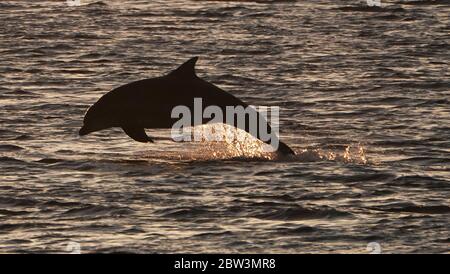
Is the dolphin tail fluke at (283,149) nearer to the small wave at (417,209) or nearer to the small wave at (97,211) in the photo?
the small wave at (417,209)

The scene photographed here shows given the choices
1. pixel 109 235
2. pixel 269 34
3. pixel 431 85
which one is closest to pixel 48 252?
pixel 109 235

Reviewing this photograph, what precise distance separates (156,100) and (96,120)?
3.45ft

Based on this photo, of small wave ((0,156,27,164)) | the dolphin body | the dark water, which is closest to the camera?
the dark water

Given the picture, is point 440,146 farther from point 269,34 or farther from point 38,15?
point 38,15

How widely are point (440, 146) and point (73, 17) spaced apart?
16.4m

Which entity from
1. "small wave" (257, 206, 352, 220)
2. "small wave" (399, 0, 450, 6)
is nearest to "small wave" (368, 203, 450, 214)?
"small wave" (257, 206, 352, 220)

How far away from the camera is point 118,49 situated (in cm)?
3241

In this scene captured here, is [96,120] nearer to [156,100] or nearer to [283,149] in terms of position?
[156,100]

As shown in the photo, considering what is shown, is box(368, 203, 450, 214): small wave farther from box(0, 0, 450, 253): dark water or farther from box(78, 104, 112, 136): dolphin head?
box(78, 104, 112, 136): dolphin head

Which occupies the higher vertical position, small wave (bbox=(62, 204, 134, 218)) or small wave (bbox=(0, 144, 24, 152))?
small wave (bbox=(62, 204, 134, 218))

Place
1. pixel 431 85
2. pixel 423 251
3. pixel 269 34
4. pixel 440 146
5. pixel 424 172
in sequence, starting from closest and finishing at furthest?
pixel 423 251
pixel 424 172
pixel 440 146
pixel 431 85
pixel 269 34

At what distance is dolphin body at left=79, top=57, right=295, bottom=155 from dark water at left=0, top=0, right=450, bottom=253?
0.61 meters

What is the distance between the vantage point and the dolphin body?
20578 millimetres

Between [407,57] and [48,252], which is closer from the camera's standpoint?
[48,252]
